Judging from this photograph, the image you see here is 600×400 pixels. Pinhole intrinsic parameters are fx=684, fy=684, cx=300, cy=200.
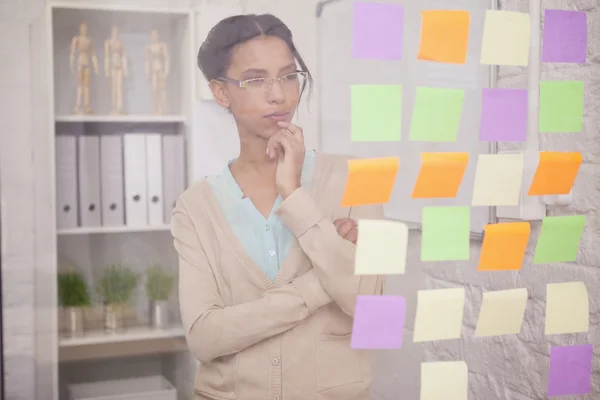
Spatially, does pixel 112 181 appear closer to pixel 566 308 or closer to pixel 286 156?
pixel 286 156

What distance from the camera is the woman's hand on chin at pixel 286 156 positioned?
103 cm

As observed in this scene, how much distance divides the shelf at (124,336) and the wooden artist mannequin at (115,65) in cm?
32

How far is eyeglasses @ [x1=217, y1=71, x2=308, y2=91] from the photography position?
1.00m

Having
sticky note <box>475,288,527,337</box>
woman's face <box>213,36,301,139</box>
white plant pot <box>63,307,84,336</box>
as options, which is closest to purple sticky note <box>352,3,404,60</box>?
woman's face <box>213,36,301,139</box>

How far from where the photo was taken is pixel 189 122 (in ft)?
3.25

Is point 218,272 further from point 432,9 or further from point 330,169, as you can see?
point 432,9

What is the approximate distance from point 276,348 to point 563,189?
0.60 meters

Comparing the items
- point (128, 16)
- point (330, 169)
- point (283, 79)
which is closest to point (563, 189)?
point (330, 169)

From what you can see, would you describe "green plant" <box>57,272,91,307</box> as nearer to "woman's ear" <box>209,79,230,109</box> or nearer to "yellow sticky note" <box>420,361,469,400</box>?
"woman's ear" <box>209,79,230,109</box>

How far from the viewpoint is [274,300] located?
1009 millimetres

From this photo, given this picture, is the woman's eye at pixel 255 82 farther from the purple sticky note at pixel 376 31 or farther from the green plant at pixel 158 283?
the green plant at pixel 158 283

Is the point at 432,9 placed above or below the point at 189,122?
above

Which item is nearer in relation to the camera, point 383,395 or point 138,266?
point 138,266

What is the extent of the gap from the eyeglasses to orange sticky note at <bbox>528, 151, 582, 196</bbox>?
0.47 meters
